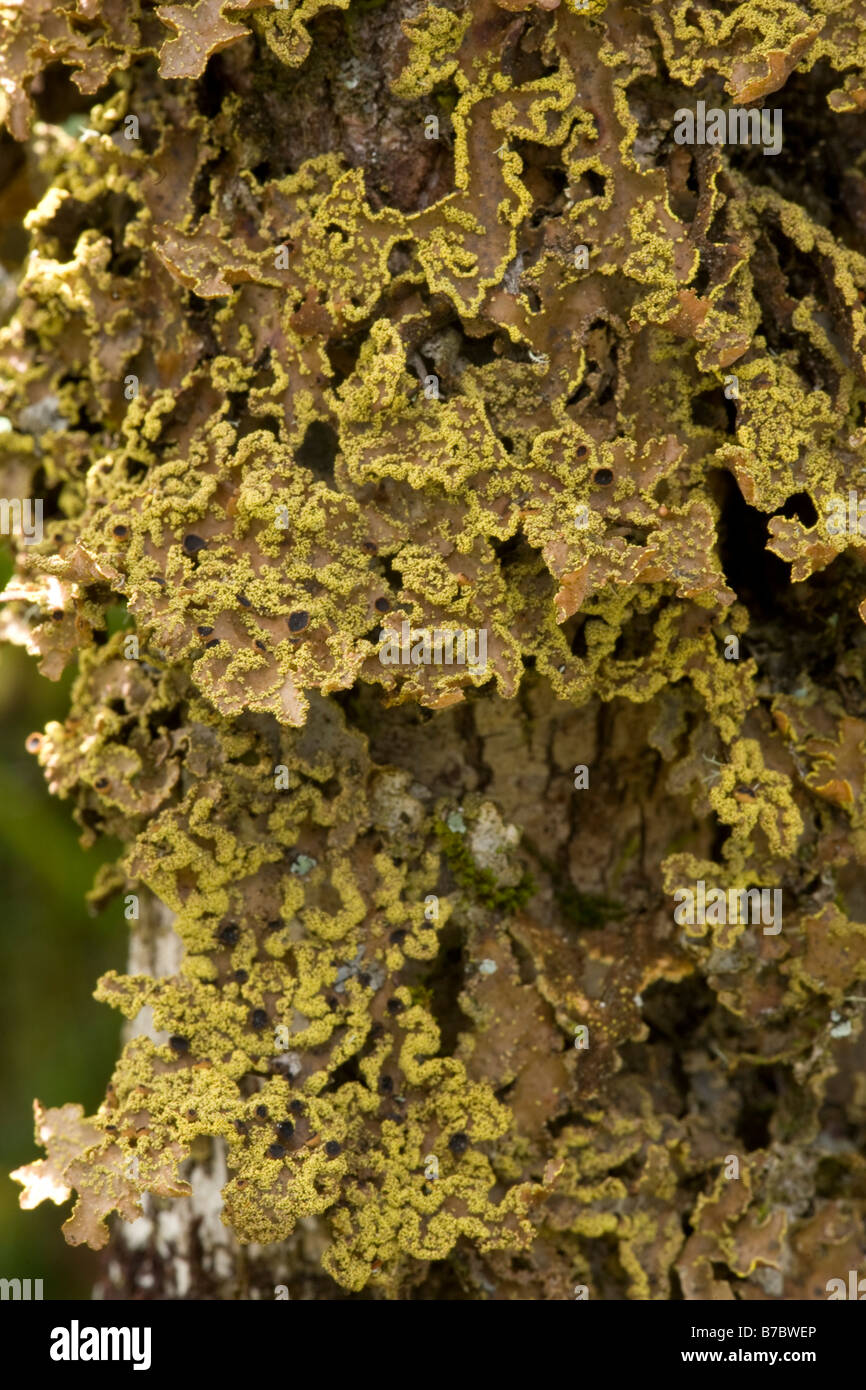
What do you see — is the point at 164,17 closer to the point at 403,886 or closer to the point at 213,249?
the point at 213,249

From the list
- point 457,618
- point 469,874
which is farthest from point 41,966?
point 457,618

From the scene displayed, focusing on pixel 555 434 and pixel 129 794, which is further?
pixel 129 794

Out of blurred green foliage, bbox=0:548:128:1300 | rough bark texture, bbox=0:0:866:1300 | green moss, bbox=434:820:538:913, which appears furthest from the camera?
blurred green foliage, bbox=0:548:128:1300

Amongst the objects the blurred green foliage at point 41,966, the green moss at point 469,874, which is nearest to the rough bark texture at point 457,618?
the green moss at point 469,874

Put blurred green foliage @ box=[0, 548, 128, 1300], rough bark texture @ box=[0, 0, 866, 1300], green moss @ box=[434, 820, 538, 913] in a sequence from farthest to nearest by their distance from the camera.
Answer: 1. blurred green foliage @ box=[0, 548, 128, 1300]
2. green moss @ box=[434, 820, 538, 913]
3. rough bark texture @ box=[0, 0, 866, 1300]

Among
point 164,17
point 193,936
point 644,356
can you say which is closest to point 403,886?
point 193,936

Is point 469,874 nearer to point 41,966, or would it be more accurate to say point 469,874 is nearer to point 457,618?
point 457,618

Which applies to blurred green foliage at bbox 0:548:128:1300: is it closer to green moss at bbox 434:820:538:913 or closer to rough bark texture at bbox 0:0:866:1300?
rough bark texture at bbox 0:0:866:1300

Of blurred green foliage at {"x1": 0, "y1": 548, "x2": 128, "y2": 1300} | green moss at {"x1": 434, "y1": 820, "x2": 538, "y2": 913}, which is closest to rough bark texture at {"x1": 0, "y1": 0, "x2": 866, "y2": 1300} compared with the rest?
green moss at {"x1": 434, "y1": 820, "x2": 538, "y2": 913}
